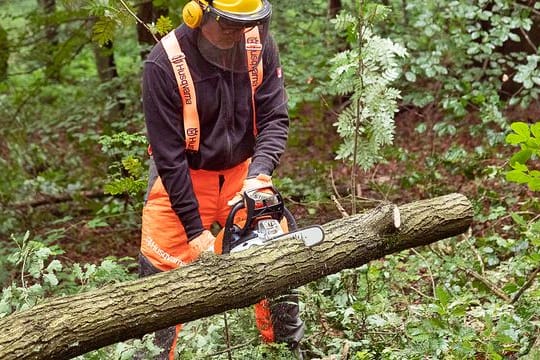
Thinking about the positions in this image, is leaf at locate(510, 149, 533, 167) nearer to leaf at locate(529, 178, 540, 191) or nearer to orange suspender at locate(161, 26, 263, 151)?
leaf at locate(529, 178, 540, 191)

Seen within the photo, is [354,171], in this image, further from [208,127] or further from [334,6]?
[334,6]

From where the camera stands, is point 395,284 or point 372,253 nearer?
point 372,253

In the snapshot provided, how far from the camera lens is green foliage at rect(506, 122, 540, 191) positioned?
10.2 feet

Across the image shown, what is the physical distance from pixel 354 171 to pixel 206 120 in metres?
1.16

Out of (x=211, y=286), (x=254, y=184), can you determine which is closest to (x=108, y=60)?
(x=254, y=184)

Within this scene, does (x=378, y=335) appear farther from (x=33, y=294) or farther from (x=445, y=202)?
(x=33, y=294)

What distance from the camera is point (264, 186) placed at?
362cm

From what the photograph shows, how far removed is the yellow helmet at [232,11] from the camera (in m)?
3.45

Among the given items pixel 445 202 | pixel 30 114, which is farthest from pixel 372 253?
pixel 30 114

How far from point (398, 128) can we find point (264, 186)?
6448 millimetres

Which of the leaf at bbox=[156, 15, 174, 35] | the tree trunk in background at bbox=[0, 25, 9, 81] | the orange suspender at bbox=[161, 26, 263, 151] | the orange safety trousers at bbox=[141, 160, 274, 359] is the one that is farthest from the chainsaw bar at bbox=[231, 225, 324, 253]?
the tree trunk in background at bbox=[0, 25, 9, 81]

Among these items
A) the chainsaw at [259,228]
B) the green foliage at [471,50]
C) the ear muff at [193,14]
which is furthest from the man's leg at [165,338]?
the green foliage at [471,50]

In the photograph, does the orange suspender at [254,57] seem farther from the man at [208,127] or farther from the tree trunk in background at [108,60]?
the tree trunk in background at [108,60]

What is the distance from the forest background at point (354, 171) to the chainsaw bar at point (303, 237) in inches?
22.4
